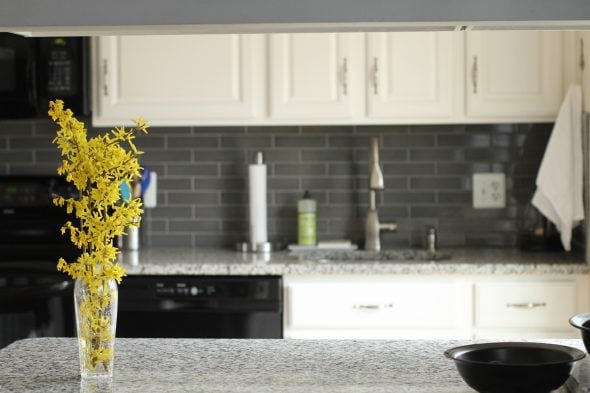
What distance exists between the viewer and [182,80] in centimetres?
413

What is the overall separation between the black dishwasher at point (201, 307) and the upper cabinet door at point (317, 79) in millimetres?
706

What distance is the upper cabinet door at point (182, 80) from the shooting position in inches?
162

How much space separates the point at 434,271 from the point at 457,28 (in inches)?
80.9

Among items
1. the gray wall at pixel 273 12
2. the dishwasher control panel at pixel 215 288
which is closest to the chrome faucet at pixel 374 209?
the dishwasher control panel at pixel 215 288

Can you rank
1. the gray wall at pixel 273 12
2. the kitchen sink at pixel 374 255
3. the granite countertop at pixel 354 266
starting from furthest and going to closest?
the kitchen sink at pixel 374 255 < the granite countertop at pixel 354 266 < the gray wall at pixel 273 12

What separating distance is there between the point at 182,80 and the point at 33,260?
3.19 feet

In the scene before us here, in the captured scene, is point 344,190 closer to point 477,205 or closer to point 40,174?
point 477,205

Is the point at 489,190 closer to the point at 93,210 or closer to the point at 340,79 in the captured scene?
the point at 340,79

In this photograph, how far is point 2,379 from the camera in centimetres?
211

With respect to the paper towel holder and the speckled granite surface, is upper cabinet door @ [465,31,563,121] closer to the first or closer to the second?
the paper towel holder

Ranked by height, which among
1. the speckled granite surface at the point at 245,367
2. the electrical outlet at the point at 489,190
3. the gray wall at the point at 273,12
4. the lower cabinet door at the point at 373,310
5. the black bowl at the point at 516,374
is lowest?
the lower cabinet door at the point at 373,310

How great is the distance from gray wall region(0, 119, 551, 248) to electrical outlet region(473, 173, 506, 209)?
3cm

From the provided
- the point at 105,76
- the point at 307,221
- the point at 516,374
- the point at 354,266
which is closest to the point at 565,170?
the point at 354,266

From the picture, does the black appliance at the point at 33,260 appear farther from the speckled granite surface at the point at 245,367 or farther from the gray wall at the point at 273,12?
the gray wall at the point at 273,12
